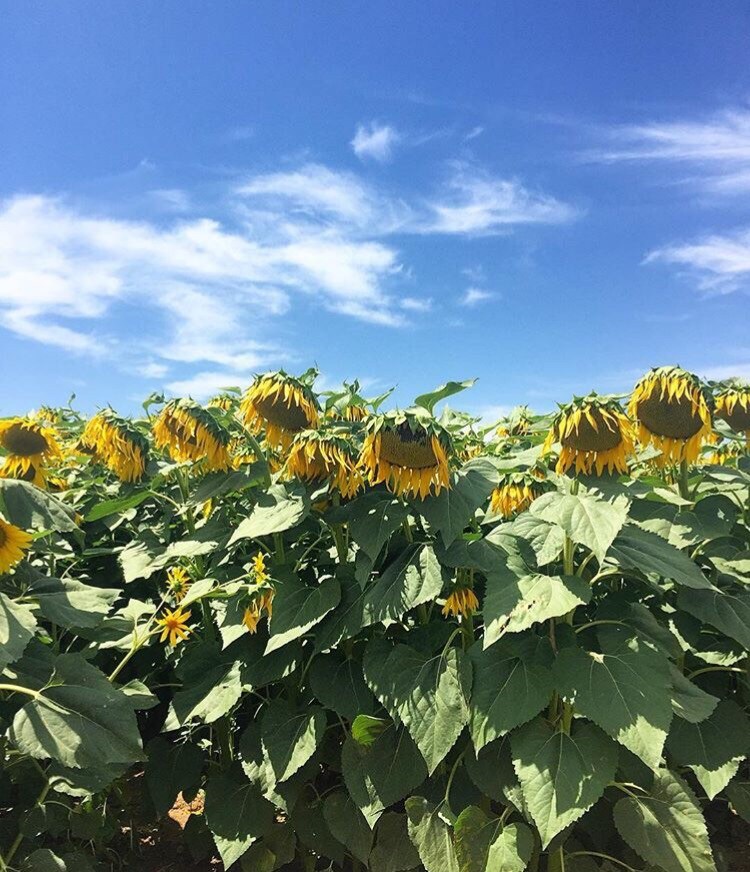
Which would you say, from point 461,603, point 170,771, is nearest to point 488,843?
point 461,603

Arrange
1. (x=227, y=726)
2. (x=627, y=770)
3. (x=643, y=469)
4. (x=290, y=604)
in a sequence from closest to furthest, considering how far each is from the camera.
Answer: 1. (x=627, y=770)
2. (x=290, y=604)
3. (x=227, y=726)
4. (x=643, y=469)

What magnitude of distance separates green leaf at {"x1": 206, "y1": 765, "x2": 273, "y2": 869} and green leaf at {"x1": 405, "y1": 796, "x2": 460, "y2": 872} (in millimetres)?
674

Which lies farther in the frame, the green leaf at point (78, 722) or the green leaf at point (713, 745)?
the green leaf at point (713, 745)

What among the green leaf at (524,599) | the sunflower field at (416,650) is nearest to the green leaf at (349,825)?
the sunflower field at (416,650)

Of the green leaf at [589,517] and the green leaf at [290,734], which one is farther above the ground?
the green leaf at [589,517]

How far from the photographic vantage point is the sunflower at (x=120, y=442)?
352 cm

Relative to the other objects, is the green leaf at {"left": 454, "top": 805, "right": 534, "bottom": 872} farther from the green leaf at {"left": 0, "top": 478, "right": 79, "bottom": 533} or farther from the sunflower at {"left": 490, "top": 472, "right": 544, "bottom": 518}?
the green leaf at {"left": 0, "top": 478, "right": 79, "bottom": 533}

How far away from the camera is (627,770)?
243 centimetres

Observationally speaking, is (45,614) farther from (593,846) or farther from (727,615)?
(727,615)

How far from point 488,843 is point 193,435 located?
6.10 feet

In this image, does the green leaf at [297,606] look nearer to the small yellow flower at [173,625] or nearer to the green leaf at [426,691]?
the green leaf at [426,691]

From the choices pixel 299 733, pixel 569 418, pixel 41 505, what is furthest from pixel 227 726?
pixel 569 418

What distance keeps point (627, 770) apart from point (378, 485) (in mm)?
1303

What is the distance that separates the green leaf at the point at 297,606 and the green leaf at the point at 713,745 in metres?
1.29
